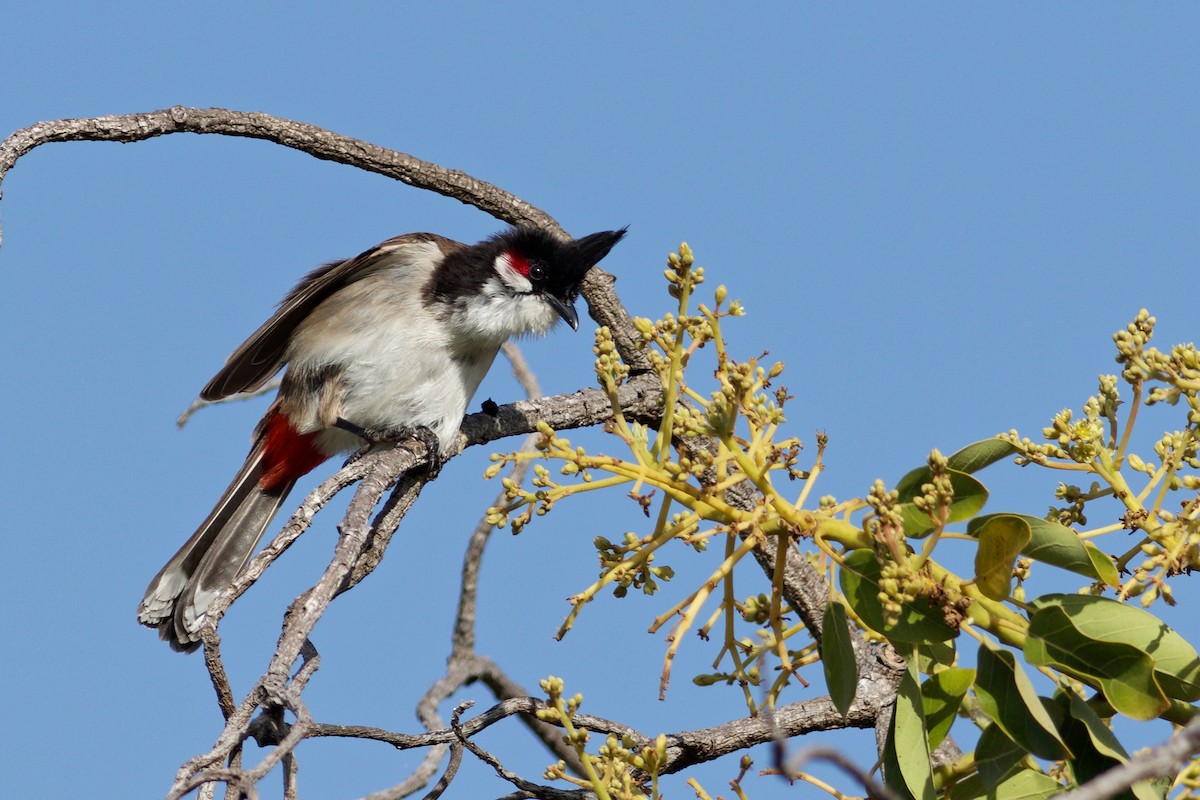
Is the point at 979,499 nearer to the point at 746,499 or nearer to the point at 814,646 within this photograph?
the point at 814,646

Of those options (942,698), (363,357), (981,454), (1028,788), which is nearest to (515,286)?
(363,357)

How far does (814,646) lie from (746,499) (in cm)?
84

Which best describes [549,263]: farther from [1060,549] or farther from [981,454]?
[1060,549]

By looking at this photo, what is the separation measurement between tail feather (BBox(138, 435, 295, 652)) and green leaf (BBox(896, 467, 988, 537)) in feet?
11.3

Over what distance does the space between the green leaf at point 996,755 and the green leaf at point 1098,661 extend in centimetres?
17

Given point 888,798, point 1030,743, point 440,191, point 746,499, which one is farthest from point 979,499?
point 440,191

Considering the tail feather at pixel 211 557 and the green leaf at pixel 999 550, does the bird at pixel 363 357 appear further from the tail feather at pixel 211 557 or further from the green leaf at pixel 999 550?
the green leaf at pixel 999 550

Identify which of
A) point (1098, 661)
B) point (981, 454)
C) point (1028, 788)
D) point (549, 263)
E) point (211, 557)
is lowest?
point (1028, 788)

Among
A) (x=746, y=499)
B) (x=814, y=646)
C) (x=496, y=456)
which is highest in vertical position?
(x=746, y=499)

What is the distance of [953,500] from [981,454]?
0.18 m

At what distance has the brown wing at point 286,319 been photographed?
5012 millimetres

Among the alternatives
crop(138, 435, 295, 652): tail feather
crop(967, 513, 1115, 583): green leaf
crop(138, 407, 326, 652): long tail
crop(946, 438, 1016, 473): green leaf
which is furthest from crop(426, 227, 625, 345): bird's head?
crop(967, 513, 1115, 583): green leaf

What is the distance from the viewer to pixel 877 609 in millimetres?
1996

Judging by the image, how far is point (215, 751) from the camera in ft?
6.40
